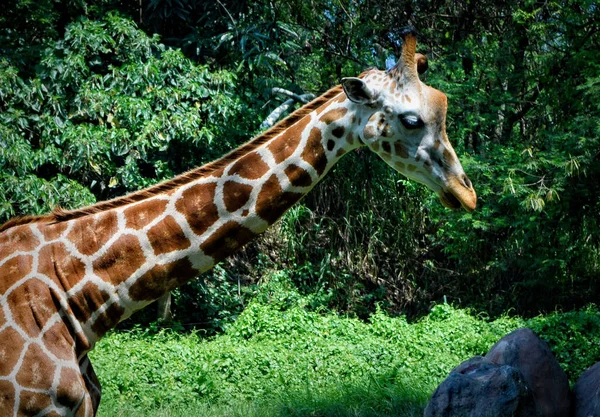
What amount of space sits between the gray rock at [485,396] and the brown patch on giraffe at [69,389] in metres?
2.30

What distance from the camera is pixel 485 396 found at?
4.89 meters

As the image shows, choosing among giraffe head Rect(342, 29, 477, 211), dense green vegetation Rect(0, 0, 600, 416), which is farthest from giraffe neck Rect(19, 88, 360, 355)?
dense green vegetation Rect(0, 0, 600, 416)

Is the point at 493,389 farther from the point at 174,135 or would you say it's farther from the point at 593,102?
the point at 174,135

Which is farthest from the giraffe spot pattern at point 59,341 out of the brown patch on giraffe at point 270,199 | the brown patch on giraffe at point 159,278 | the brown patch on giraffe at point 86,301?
the brown patch on giraffe at point 270,199

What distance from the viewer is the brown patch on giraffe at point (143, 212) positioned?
4.06 m

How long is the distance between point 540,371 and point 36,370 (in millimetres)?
3533

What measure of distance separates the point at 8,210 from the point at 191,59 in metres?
3.48

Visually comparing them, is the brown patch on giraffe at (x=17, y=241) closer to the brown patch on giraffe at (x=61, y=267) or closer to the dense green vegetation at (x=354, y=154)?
A: the brown patch on giraffe at (x=61, y=267)

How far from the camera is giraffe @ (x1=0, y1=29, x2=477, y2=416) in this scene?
394cm

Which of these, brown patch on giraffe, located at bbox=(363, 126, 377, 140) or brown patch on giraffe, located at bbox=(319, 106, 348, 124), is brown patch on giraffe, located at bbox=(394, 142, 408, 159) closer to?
brown patch on giraffe, located at bbox=(363, 126, 377, 140)

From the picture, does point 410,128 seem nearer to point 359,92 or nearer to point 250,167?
point 359,92

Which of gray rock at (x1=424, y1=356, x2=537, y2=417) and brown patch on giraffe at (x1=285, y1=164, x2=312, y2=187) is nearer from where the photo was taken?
brown patch on giraffe at (x1=285, y1=164, x2=312, y2=187)

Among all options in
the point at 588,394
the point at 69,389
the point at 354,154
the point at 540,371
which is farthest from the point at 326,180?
the point at 69,389

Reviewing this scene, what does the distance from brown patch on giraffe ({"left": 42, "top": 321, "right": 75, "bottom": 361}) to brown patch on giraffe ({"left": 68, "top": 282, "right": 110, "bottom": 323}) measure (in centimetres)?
11
